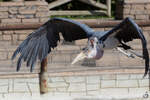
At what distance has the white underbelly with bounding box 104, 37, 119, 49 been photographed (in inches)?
110

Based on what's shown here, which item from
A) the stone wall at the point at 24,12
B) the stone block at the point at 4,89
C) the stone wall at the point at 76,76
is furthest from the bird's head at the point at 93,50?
the stone wall at the point at 24,12

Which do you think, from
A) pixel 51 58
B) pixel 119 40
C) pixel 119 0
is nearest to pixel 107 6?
pixel 119 0

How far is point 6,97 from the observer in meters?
5.25

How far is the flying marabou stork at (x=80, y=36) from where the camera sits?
2.69m

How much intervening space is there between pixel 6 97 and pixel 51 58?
0.89 meters

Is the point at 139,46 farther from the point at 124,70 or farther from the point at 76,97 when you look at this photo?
the point at 76,97

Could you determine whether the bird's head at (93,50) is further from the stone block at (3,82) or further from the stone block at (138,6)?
the stone block at (138,6)

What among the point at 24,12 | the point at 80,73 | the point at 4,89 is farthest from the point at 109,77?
the point at 24,12

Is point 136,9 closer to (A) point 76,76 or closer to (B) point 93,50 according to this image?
(A) point 76,76

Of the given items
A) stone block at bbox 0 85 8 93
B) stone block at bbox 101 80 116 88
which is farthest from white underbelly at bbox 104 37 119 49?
stone block at bbox 0 85 8 93

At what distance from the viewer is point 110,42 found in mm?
2846

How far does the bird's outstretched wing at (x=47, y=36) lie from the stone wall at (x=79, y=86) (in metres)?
2.01

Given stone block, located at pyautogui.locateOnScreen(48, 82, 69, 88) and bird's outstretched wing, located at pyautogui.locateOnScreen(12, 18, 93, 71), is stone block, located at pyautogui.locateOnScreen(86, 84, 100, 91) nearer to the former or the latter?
stone block, located at pyautogui.locateOnScreen(48, 82, 69, 88)

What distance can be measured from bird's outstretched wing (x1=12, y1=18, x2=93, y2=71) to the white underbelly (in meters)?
0.16
